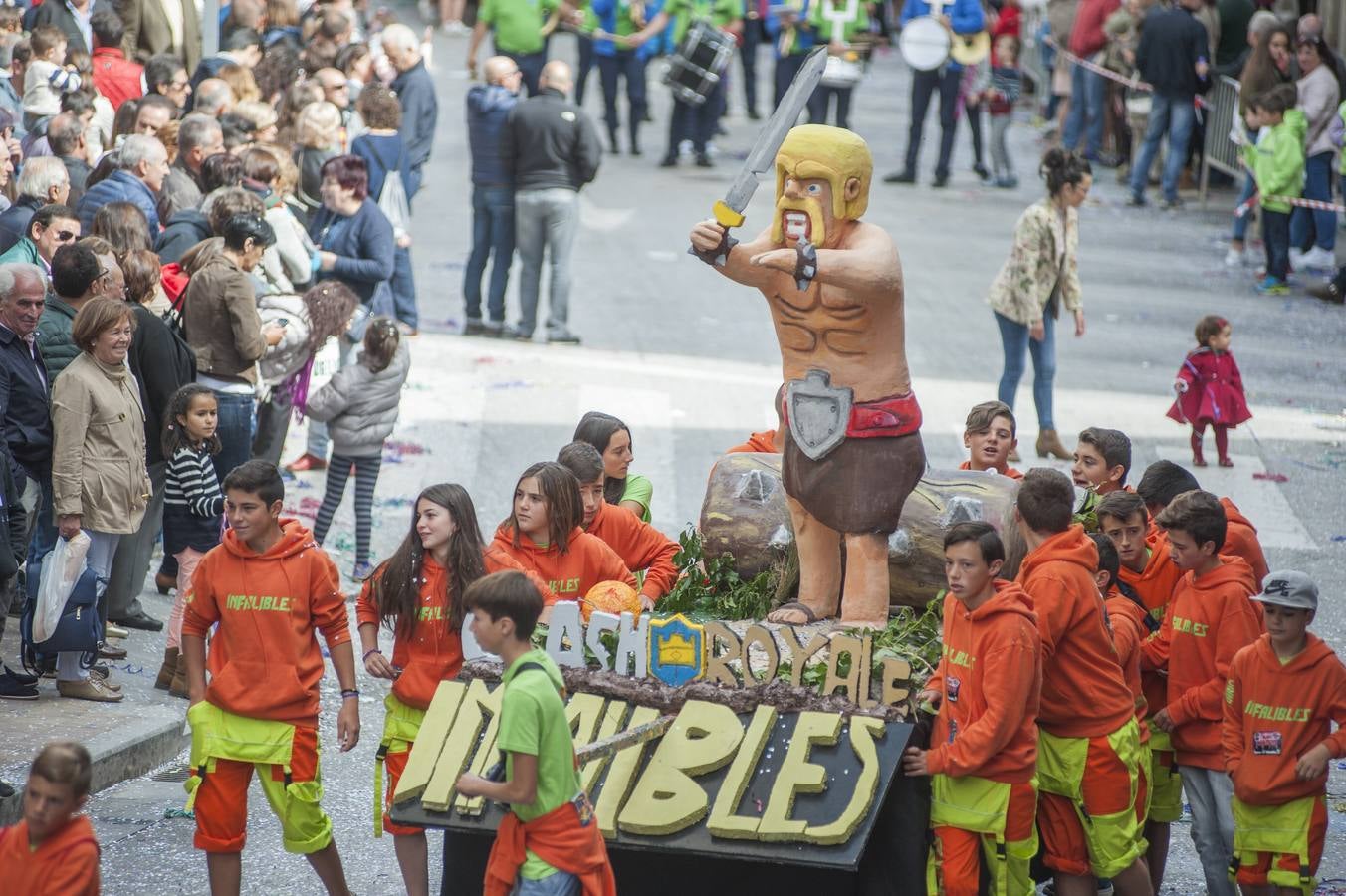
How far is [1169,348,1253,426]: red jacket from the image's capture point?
11.8 meters

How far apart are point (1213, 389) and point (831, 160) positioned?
19.5 feet

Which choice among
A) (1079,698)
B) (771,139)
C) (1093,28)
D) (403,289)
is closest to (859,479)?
(1079,698)

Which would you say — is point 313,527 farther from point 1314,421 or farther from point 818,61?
point 1314,421

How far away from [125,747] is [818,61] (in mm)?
3935

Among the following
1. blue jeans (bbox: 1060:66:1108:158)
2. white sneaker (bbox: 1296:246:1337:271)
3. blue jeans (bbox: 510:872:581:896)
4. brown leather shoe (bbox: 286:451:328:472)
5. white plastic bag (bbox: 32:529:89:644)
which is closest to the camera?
blue jeans (bbox: 510:872:581:896)

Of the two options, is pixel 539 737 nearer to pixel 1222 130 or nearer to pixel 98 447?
pixel 98 447

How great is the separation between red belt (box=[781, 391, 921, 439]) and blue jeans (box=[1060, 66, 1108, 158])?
15.6m

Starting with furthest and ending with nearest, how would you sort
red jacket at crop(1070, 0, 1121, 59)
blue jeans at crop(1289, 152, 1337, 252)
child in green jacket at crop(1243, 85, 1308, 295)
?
red jacket at crop(1070, 0, 1121, 59)
blue jeans at crop(1289, 152, 1337, 252)
child in green jacket at crop(1243, 85, 1308, 295)

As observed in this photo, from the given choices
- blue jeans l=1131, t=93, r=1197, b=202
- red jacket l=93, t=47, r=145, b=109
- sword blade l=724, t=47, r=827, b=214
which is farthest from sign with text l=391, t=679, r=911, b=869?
blue jeans l=1131, t=93, r=1197, b=202

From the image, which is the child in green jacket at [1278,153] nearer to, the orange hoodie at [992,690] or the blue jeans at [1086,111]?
the blue jeans at [1086,111]

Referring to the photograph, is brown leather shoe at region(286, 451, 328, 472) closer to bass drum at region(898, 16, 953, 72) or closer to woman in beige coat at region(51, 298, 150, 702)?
woman in beige coat at region(51, 298, 150, 702)

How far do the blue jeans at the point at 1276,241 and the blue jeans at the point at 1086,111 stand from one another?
189 inches

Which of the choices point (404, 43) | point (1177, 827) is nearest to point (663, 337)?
point (404, 43)

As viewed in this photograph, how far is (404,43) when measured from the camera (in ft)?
51.0
